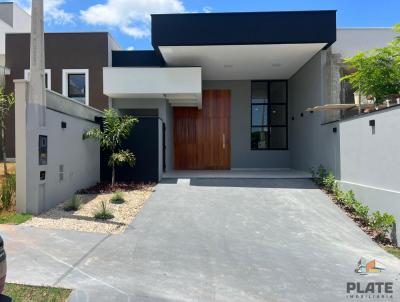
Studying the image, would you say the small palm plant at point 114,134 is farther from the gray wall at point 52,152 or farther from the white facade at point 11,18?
the white facade at point 11,18

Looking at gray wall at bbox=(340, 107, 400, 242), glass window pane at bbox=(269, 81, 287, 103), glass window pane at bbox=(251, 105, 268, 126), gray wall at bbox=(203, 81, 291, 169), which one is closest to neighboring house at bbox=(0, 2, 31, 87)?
gray wall at bbox=(203, 81, 291, 169)

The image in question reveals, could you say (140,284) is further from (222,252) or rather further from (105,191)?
(105,191)

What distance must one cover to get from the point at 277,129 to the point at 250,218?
9733mm

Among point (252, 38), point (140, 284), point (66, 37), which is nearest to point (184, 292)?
point (140, 284)

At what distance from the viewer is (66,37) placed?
606 inches

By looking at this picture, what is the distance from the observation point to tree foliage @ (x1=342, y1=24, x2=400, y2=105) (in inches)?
364

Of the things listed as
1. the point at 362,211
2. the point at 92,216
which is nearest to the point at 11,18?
the point at 92,216

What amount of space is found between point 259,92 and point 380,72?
8.45 meters

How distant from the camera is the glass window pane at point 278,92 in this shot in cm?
1756

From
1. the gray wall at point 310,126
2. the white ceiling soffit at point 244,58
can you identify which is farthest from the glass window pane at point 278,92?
the white ceiling soffit at point 244,58

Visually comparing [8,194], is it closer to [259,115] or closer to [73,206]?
[73,206]

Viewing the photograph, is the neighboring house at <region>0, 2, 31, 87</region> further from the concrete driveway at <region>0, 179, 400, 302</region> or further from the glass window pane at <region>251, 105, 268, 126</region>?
the concrete driveway at <region>0, 179, 400, 302</region>

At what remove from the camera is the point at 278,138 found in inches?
688

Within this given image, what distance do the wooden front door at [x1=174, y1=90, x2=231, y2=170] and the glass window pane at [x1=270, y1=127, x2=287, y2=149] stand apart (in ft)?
6.69
